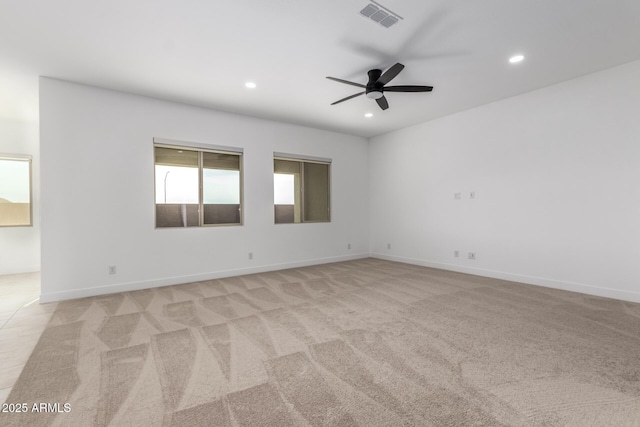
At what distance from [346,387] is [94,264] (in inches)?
164

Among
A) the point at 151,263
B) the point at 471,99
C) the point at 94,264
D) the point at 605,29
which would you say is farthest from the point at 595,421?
the point at 94,264

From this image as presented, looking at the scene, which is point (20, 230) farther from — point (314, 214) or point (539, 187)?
point (539, 187)

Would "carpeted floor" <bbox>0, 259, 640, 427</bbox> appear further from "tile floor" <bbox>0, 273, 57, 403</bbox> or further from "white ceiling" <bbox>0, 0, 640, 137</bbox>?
"white ceiling" <bbox>0, 0, 640, 137</bbox>

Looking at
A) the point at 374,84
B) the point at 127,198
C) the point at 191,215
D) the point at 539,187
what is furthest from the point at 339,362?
the point at 539,187

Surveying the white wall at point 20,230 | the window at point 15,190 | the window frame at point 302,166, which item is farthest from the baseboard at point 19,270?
the window frame at point 302,166

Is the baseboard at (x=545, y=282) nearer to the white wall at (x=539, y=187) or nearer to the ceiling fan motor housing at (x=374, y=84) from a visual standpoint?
the white wall at (x=539, y=187)

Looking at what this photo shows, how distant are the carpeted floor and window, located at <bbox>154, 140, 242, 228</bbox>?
5.33ft

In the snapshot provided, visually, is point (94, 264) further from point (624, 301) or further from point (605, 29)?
point (624, 301)

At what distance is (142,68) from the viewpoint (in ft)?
11.8

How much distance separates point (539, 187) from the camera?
4.39 meters

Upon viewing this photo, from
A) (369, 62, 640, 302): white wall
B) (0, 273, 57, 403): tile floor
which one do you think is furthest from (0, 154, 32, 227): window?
(369, 62, 640, 302): white wall

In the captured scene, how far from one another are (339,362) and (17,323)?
362 centimetres

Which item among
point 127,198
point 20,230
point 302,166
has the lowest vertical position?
point 20,230

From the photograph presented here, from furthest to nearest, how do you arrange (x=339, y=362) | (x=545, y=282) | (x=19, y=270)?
1. (x=19, y=270)
2. (x=545, y=282)
3. (x=339, y=362)
